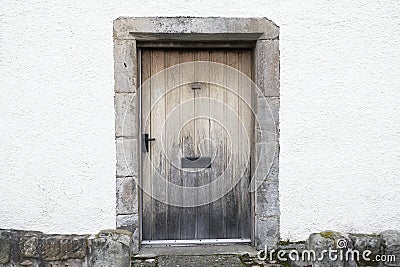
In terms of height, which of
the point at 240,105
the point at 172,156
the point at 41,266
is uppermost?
the point at 240,105

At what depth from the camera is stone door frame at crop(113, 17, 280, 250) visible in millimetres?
4117

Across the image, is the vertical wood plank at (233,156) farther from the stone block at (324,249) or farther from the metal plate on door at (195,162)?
the stone block at (324,249)

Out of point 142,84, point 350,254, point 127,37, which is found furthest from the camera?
point 142,84

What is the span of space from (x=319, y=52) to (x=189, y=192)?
1673 mm

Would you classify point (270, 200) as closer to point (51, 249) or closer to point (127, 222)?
point (127, 222)

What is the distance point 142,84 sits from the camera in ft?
14.4

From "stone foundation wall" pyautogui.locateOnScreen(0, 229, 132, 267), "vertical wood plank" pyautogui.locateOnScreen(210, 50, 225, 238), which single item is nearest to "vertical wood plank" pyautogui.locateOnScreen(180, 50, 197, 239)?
"vertical wood plank" pyautogui.locateOnScreen(210, 50, 225, 238)

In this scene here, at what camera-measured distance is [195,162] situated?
14.8 feet

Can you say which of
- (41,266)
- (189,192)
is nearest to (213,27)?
(189,192)

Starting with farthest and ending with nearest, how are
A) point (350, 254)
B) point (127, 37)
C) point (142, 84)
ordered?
point (142, 84) → point (127, 37) → point (350, 254)

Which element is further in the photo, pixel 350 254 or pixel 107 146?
pixel 107 146

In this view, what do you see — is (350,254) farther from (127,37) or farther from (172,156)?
(127,37)

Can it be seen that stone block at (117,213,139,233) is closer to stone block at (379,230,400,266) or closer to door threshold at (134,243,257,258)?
door threshold at (134,243,257,258)

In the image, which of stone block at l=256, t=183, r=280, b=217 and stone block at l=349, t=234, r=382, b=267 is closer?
stone block at l=349, t=234, r=382, b=267
